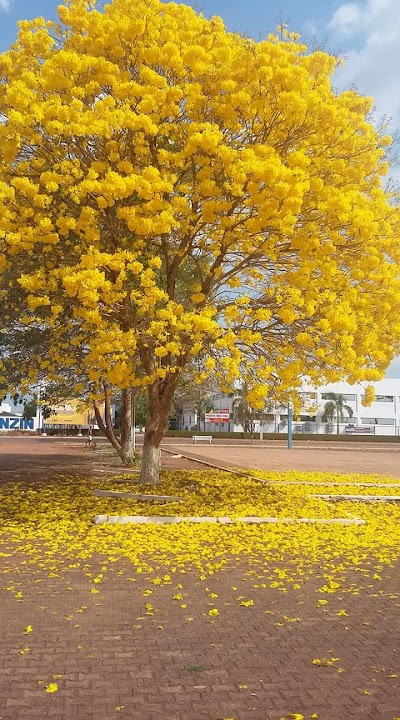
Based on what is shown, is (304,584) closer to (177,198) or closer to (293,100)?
(177,198)

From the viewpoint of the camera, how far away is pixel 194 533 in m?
9.77

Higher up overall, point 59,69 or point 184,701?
point 59,69

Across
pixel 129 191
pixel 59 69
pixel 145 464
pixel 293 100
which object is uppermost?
pixel 59 69

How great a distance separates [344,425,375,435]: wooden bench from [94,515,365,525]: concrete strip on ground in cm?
7680

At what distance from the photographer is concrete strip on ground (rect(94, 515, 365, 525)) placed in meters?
10.3

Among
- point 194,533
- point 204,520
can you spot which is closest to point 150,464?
point 204,520

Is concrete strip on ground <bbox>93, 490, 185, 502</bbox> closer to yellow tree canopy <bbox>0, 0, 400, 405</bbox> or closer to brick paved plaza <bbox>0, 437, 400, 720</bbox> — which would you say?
yellow tree canopy <bbox>0, 0, 400, 405</bbox>

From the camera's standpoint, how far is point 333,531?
10.4m

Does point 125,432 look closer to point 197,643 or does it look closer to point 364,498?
point 364,498

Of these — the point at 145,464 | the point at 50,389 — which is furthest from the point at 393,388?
the point at 145,464

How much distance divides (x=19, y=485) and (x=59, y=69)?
9.70m

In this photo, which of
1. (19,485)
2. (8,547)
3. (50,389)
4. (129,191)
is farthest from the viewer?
(50,389)

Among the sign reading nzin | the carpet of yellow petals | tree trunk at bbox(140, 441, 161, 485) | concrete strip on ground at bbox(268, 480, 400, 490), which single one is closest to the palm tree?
the sign reading nzin

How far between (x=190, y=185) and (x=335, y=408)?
76.8 meters
